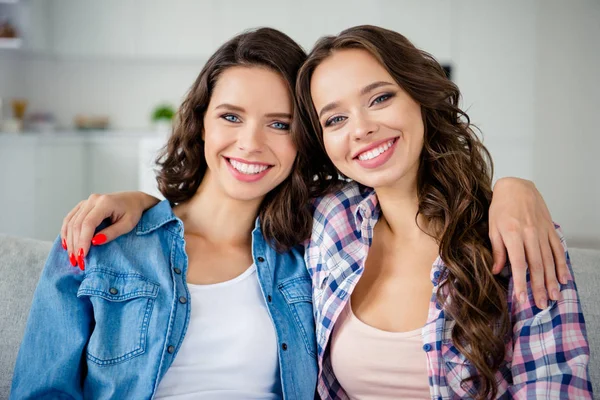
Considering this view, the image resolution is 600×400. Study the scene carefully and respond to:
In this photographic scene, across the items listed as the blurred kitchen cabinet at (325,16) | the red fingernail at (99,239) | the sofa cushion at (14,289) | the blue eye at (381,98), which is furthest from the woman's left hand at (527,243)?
the blurred kitchen cabinet at (325,16)

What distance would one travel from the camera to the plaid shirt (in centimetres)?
122

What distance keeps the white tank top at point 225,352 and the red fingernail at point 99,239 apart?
0.81ft

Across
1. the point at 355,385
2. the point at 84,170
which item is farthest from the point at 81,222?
the point at 84,170

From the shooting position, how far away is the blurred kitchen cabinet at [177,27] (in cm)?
568

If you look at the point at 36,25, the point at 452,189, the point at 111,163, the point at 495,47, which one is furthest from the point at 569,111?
the point at 36,25

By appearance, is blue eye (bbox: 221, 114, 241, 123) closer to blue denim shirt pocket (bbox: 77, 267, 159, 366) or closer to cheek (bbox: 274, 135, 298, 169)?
cheek (bbox: 274, 135, 298, 169)

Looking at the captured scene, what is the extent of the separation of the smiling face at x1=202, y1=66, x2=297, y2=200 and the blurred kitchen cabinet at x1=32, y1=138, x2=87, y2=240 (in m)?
3.95

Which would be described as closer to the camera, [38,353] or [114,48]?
[38,353]

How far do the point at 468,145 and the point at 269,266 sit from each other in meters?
0.64

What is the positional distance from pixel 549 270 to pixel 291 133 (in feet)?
2.43

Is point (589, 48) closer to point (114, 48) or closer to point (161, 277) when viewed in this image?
point (114, 48)

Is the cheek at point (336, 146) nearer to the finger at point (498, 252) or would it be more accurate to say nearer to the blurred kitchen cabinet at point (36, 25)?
the finger at point (498, 252)

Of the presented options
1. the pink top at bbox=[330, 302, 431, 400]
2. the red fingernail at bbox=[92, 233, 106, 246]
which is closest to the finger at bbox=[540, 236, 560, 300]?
the pink top at bbox=[330, 302, 431, 400]

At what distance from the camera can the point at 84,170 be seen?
221 inches
